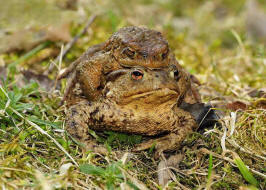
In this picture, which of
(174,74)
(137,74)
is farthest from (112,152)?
(174,74)

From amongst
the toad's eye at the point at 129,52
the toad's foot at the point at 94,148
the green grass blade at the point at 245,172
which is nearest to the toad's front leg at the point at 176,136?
the toad's foot at the point at 94,148

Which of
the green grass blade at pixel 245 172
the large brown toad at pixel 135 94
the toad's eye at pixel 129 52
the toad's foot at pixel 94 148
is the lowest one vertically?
the toad's foot at pixel 94 148

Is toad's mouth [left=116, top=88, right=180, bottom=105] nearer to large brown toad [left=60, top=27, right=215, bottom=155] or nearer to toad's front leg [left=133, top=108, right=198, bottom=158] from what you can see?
large brown toad [left=60, top=27, right=215, bottom=155]

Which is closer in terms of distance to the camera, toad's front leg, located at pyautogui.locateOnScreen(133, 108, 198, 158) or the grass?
the grass

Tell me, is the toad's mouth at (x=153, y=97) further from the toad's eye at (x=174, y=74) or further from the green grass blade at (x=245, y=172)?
the green grass blade at (x=245, y=172)

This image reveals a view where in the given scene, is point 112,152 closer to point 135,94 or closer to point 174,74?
point 135,94

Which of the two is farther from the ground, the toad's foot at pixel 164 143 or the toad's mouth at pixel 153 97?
the toad's mouth at pixel 153 97

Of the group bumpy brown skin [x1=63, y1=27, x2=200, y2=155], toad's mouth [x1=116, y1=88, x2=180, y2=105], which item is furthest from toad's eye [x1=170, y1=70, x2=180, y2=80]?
toad's mouth [x1=116, y1=88, x2=180, y2=105]

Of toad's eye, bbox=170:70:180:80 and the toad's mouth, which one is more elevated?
toad's eye, bbox=170:70:180:80
